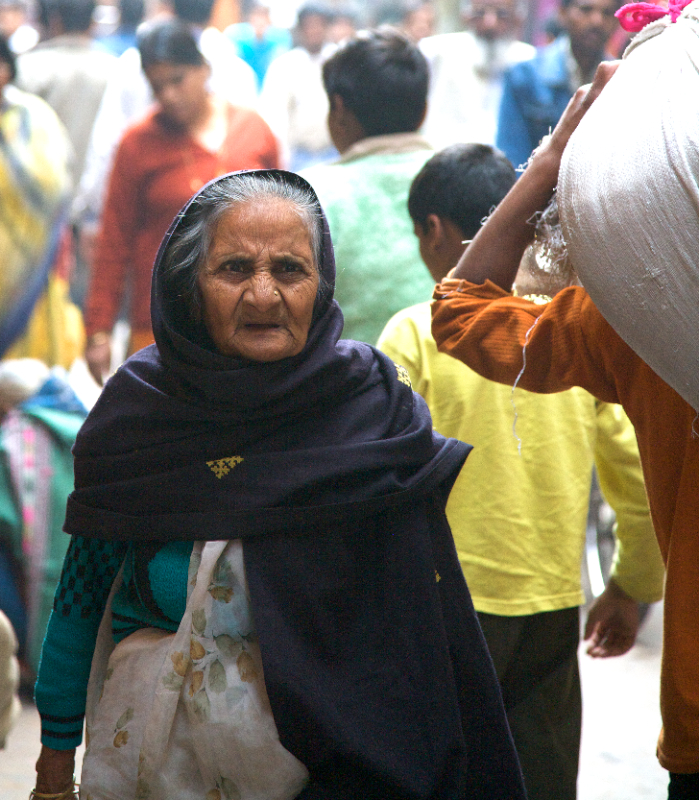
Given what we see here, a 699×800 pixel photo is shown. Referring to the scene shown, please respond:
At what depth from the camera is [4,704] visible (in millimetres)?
2871

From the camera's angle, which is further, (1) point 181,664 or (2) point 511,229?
(2) point 511,229

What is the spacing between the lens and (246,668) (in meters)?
1.75

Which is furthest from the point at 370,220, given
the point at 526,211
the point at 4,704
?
the point at 4,704

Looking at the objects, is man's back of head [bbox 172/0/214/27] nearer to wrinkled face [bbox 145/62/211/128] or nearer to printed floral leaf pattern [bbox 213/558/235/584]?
wrinkled face [bbox 145/62/211/128]

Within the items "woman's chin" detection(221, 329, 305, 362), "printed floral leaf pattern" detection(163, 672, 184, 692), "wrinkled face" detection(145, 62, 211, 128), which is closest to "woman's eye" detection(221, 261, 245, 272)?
"woman's chin" detection(221, 329, 305, 362)

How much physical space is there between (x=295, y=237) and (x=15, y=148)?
3376 mm

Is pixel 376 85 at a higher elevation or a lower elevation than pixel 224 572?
higher

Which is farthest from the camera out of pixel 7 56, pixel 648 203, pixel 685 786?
pixel 7 56

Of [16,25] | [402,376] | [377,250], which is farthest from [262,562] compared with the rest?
[16,25]

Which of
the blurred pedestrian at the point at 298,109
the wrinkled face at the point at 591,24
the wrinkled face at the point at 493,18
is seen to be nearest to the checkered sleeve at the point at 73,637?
the wrinkled face at the point at 591,24

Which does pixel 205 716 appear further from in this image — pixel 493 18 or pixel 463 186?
pixel 493 18

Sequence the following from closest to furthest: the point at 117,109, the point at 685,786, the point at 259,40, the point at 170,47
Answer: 1. the point at 685,786
2. the point at 170,47
3. the point at 117,109
4. the point at 259,40

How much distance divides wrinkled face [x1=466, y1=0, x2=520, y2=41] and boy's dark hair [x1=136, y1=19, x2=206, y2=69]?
232 cm

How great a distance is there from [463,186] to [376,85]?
0.94 m
